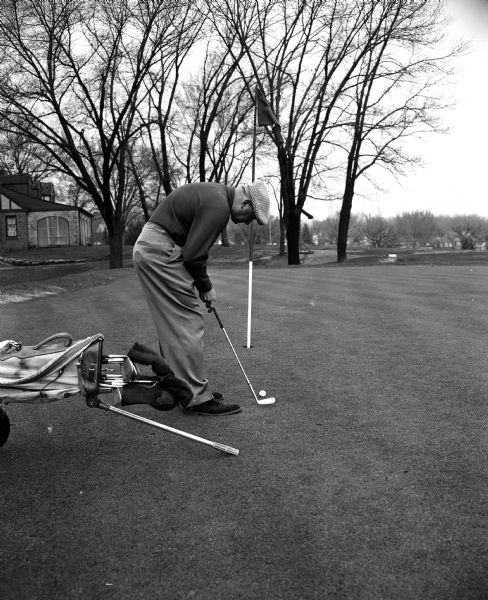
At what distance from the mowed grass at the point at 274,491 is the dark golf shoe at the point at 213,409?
124 mm

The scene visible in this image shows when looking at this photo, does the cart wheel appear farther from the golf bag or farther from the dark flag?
the dark flag

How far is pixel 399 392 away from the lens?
6.03 meters

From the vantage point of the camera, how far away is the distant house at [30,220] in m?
63.8

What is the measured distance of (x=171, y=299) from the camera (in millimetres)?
5391

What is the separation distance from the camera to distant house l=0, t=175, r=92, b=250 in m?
63.8

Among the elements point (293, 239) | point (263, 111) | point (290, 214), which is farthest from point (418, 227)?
point (263, 111)

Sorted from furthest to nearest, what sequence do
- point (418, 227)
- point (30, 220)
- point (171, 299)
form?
point (418, 227) < point (30, 220) < point (171, 299)

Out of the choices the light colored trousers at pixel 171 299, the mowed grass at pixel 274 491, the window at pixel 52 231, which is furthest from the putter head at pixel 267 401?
the window at pixel 52 231

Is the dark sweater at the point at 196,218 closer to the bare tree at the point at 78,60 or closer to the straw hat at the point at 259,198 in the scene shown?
the straw hat at the point at 259,198

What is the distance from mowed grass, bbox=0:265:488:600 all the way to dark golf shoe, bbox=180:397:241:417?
4.9 inches

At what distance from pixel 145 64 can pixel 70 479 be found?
30879mm

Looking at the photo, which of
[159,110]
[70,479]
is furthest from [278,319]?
[159,110]

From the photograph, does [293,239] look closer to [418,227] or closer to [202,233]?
[202,233]

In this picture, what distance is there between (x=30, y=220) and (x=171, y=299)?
208 feet
